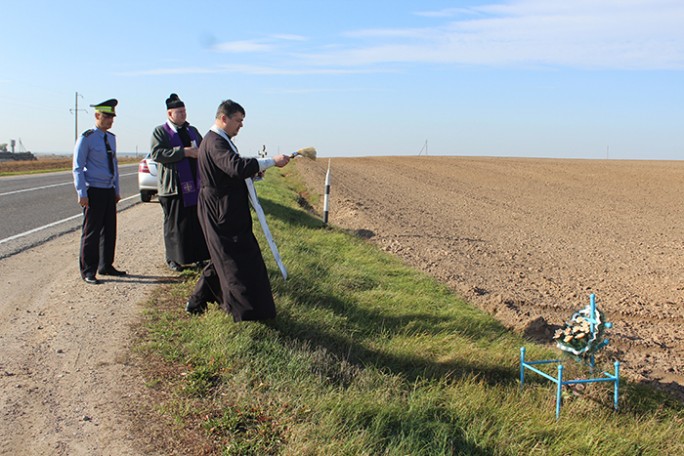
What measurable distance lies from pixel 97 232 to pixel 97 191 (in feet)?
1.38

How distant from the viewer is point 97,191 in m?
6.50

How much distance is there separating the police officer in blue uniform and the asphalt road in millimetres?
2053

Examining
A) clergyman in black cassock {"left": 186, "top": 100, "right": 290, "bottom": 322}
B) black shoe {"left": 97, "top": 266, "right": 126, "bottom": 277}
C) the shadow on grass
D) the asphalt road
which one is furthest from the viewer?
the asphalt road

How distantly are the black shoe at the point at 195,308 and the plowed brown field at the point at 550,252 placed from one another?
3725 millimetres

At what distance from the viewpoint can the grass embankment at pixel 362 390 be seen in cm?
367

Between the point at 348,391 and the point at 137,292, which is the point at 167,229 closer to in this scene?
the point at 137,292

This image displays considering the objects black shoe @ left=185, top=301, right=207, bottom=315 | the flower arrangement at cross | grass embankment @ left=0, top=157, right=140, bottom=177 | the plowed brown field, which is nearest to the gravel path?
black shoe @ left=185, top=301, right=207, bottom=315

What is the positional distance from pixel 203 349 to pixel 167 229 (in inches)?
91.2

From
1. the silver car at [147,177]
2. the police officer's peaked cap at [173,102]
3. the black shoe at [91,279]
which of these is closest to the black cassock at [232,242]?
the police officer's peaked cap at [173,102]

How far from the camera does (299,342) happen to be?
5086mm

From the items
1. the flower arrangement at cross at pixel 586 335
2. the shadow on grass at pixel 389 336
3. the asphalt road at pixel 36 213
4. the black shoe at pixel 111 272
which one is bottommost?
the shadow on grass at pixel 389 336

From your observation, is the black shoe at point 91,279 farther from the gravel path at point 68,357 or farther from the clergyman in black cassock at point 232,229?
the clergyman in black cassock at point 232,229

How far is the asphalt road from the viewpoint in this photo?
9.10 metres

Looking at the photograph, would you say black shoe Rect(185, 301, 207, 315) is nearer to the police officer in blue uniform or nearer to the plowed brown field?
the police officer in blue uniform
